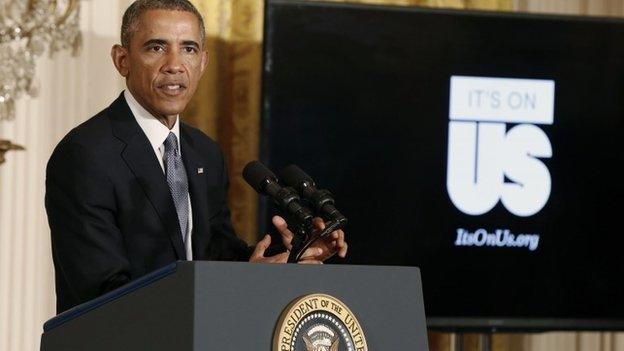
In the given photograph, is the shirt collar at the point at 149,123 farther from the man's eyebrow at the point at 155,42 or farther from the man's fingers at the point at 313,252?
the man's fingers at the point at 313,252

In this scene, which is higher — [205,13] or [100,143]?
[205,13]

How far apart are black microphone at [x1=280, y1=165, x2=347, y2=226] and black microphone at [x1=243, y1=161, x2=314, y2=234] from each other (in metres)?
0.03

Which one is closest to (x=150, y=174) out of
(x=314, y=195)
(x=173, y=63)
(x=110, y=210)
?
(x=110, y=210)

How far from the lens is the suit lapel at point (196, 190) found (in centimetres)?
305

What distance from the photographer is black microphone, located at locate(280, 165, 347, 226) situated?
2596mm

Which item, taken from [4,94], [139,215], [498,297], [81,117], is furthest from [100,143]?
[498,297]

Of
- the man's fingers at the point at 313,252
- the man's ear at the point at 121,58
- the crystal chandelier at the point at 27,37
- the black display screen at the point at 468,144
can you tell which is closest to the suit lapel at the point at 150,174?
the man's ear at the point at 121,58

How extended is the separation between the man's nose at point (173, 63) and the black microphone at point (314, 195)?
15.9 inches

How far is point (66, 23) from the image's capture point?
4.97m

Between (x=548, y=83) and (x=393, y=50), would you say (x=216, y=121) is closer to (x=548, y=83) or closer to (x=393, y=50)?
(x=393, y=50)

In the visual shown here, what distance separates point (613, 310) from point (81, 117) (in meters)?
2.31

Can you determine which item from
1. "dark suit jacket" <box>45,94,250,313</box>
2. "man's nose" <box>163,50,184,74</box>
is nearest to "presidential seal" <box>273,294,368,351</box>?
"dark suit jacket" <box>45,94,250,313</box>

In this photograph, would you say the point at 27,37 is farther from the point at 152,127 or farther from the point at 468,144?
the point at 152,127

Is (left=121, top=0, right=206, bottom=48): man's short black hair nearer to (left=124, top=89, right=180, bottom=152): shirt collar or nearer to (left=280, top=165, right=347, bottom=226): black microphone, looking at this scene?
(left=124, top=89, right=180, bottom=152): shirt collar
